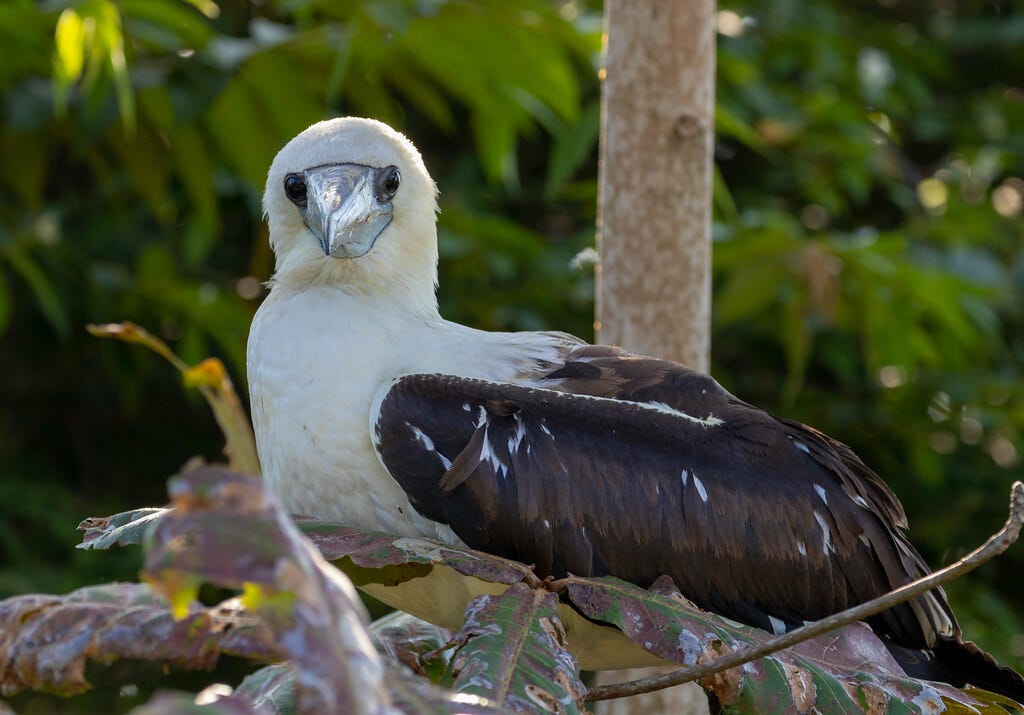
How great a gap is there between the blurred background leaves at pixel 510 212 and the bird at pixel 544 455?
1.62 m

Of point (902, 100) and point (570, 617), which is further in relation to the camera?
point (902, 100)

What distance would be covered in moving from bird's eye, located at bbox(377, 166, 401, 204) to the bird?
0.01m

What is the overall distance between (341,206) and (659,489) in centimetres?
82

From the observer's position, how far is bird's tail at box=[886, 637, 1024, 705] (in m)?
2.48

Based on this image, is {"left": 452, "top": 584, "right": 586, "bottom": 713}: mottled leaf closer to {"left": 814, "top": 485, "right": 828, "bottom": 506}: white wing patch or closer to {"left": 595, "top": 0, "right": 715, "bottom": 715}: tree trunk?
{"left": 814, "top": 485, "right": 828, "bottom": 506}: white wing patch

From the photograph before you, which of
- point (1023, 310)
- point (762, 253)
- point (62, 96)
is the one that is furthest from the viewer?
point (1023, 310)

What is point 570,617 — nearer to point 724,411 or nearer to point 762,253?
point 724,411

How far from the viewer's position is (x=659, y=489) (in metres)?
2.39

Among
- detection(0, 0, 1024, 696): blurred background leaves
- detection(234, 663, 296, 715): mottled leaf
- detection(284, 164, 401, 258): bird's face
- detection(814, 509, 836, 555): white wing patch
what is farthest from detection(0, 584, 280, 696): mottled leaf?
detection(0, 0, 1024, 696): blurred background leaves

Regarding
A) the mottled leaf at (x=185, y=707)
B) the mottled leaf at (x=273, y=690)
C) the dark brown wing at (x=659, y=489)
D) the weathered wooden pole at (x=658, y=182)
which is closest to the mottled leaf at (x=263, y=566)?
the mottled leaf at (x=185, y=707)

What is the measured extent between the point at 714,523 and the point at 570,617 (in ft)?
1.04

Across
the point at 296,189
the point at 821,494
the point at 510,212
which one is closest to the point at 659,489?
the point at 821,494

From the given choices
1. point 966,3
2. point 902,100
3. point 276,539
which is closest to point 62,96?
point 276,539

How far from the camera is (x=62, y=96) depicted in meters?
3.90
